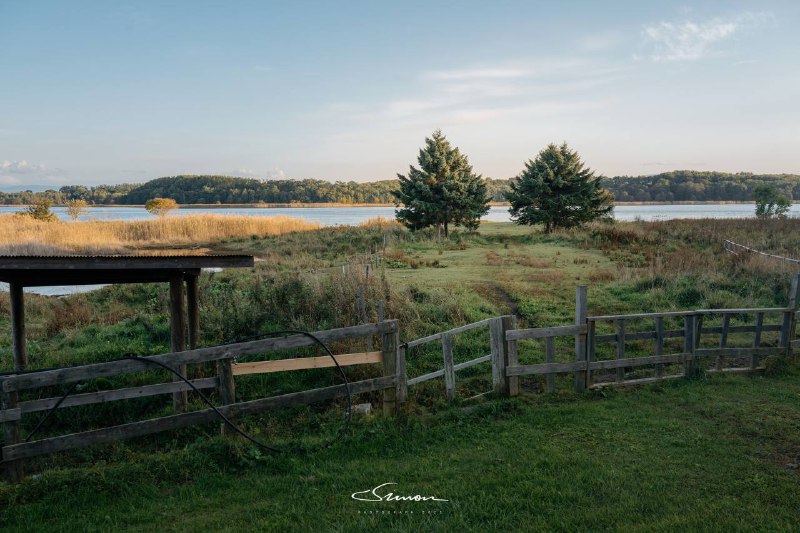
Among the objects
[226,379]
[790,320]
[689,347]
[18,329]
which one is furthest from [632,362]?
[18,329]

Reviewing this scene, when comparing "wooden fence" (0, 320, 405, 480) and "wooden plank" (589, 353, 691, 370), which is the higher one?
"wooden fence" (0, 320, 405, 480)

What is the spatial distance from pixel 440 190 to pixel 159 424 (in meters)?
32.5

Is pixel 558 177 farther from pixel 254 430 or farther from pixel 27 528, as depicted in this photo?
pixel 27 528

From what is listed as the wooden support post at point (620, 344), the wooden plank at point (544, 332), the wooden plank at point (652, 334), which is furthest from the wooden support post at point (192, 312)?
the wooden support post at point (620, 344)

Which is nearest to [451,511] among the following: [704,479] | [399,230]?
[704,479]

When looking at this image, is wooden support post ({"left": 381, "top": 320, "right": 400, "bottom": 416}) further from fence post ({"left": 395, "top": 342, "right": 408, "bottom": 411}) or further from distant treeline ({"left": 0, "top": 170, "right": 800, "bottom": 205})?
distant treeline ({"left": 0, "top": 170, "right": 800, "bottom": 205})

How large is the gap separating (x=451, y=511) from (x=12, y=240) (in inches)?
1373

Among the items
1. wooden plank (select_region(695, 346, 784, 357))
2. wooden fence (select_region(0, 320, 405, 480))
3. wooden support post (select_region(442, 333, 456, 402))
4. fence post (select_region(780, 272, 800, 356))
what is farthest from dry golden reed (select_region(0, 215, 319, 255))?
fence post (select_region(780, 272, 800, 356))

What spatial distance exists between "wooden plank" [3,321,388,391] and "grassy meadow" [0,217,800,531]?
3.23 feet

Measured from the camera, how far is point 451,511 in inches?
189

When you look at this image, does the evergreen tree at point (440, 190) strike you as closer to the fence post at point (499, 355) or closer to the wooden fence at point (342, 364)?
the wooden fence at point (342, 364)

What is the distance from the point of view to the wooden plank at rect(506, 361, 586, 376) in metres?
8.44

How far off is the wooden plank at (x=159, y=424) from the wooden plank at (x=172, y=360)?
0.57m

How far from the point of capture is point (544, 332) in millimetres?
8555
